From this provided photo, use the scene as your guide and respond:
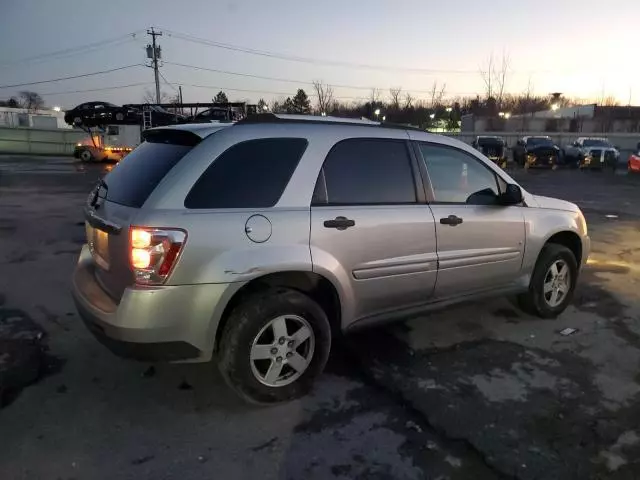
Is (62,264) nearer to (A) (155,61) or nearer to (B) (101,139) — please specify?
(B) (101,139)

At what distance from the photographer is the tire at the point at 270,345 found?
312 centimetres

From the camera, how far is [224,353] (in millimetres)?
3143

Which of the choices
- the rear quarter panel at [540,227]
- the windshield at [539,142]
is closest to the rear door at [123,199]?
the rear quarter panel at [540,227]

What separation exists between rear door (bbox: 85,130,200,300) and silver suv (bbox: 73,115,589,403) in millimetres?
12

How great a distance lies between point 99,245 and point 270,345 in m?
1.25

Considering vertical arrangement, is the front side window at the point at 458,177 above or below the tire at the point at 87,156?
above

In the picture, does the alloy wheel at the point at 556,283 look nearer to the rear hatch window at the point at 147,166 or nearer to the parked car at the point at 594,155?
the rear hatch window at the point at 147,166

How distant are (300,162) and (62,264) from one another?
473cm

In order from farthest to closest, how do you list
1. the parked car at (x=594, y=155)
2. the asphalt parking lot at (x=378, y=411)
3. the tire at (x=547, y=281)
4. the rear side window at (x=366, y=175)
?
the parked car at (x=594, y=155) < the tire at (x=547, y=281) < the rear side window at (x=366, y=175) < the asphalt parking lot at (x=378, y=411)

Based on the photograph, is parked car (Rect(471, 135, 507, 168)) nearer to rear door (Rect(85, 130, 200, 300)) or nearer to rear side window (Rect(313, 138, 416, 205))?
rear side window (Rect(313, 138, 416, 205))

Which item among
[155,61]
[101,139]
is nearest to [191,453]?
[101,139]

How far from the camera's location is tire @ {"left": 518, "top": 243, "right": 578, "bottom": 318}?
4.81m

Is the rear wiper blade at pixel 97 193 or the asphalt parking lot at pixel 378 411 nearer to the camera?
the asphalt parking lot at pixel 378 411

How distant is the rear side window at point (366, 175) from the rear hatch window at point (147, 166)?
89 centimetres
